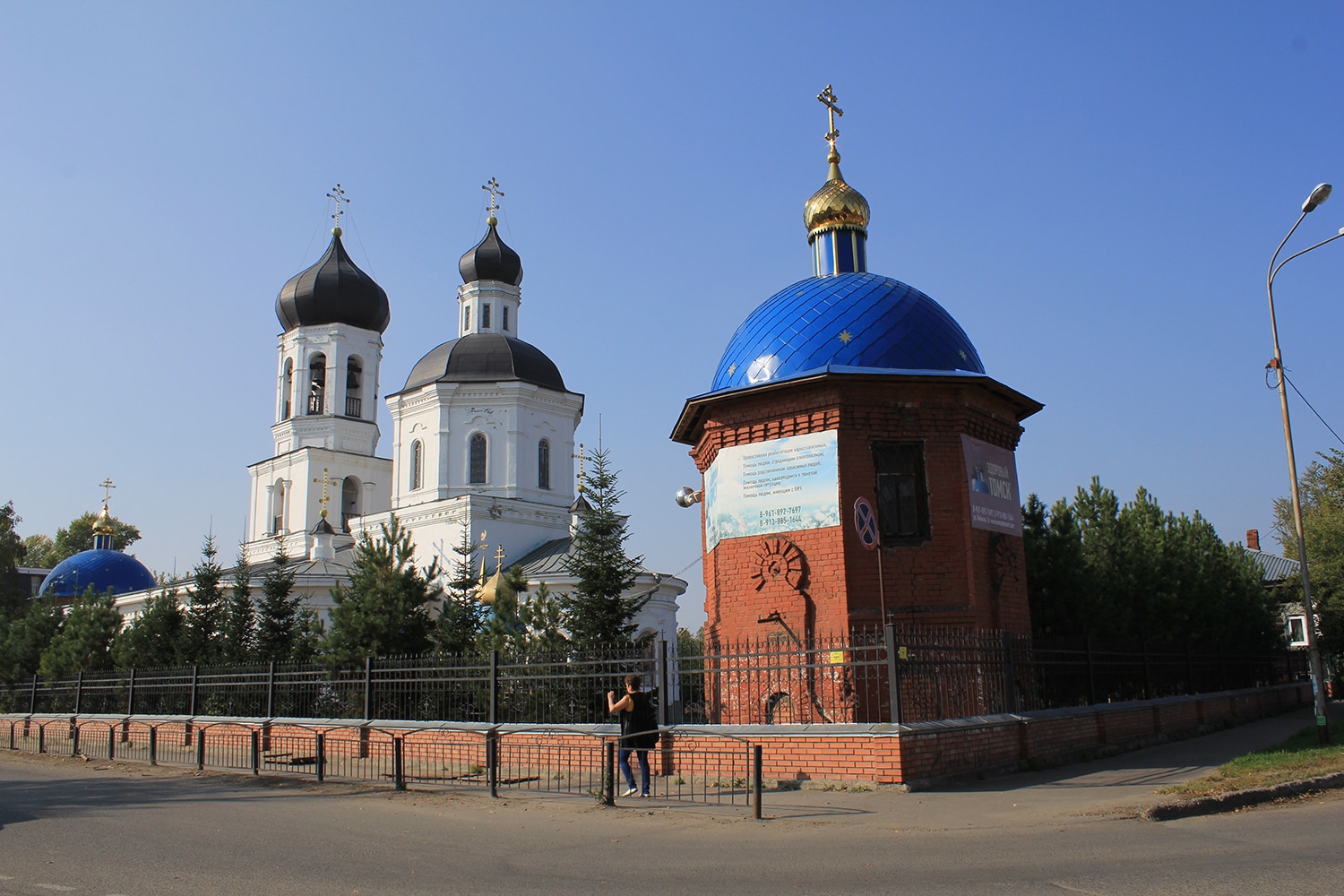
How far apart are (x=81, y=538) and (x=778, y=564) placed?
214ft

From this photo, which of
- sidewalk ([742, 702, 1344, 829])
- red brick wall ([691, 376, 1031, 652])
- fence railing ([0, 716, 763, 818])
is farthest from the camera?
red brick wall ([691, 376, 1031, 652])

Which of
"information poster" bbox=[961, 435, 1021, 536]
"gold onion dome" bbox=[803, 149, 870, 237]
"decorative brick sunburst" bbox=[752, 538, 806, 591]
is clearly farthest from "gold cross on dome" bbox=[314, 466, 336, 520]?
"information poster" bbox=[961, 435, 1021, 536]

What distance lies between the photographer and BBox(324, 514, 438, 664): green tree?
17.2 metres

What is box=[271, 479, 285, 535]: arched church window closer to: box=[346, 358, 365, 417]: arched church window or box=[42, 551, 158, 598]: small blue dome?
box=[346, 358, 365, 417]: arched church window

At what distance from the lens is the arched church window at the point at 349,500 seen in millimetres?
36625

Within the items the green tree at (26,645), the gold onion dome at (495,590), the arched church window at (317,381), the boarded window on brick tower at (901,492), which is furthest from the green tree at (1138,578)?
the arched church window at (317,381)

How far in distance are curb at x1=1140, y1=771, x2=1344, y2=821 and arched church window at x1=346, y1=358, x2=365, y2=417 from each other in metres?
33.8

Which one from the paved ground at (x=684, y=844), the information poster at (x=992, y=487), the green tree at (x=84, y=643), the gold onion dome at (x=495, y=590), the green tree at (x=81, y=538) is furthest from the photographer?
the green tree at (x=81, y=538)

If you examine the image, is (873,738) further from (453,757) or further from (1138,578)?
(1138,578)

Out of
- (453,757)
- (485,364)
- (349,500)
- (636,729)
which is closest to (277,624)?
(453,757)

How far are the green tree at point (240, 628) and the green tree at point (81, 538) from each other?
153 ft

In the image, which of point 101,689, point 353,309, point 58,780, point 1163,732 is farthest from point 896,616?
point 353,309

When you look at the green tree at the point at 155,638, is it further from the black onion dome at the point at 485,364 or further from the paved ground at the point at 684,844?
the paved ground at the point at 684,844

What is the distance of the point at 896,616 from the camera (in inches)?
491
